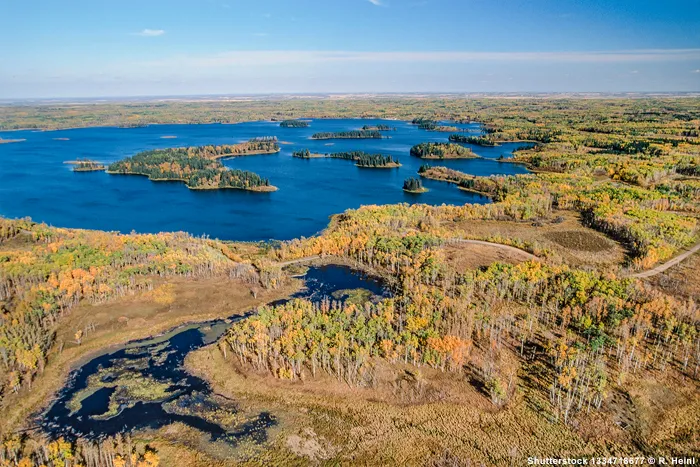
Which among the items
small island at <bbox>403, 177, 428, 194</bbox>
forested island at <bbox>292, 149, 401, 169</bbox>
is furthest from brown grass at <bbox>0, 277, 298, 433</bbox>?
forested island at <bbox>292, 149, 401, 169</bbox>

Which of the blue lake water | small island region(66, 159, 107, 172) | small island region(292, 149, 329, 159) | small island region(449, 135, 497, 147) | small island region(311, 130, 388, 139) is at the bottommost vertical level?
the blue lake water

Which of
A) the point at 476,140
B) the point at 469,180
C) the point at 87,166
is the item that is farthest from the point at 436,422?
the point at 476,140

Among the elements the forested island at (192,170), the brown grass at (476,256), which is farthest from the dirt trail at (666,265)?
the forested island at (192,170)

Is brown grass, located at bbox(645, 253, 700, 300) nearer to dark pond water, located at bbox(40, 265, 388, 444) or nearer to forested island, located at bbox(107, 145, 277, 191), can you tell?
dark pond water, located at bbox(40, 265, 388, 444)

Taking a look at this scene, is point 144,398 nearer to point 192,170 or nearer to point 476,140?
point 192,170

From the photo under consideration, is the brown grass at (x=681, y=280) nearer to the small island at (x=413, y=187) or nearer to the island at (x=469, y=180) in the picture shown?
the island at (x=469, y=180)

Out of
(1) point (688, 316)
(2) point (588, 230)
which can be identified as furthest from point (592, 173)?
(1) point (688, 316)
